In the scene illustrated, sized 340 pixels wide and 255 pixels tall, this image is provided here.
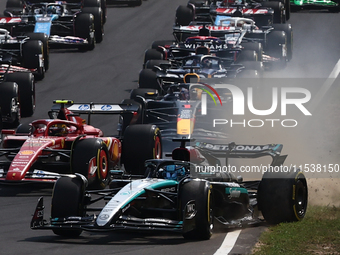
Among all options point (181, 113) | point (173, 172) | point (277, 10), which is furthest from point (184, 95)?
point (277, 10)

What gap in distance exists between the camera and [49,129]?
1673cm

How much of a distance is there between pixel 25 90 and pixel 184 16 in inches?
448

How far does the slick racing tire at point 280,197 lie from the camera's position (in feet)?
39.2

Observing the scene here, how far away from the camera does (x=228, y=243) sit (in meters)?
10.6

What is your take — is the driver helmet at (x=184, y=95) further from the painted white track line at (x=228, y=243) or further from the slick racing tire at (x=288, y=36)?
the slick racing tire at (x=288, y=36)

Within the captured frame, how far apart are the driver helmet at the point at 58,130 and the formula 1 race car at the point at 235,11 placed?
52.5ft

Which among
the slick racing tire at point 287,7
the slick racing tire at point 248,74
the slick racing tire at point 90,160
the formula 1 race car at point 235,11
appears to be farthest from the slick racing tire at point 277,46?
the slick racing tire at point 90,160

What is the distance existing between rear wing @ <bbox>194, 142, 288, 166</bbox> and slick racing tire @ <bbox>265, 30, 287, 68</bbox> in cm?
1572

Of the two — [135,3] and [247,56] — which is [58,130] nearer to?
[247,56]

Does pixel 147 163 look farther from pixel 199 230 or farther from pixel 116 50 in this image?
pixel 116 50

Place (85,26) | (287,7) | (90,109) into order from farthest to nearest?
(287,7), (85,26), (90,109)

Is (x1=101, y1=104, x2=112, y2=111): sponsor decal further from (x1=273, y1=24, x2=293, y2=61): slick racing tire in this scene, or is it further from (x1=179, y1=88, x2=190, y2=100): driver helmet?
(x1=273, y1=24, x2=293, y2=61): slick racing tire

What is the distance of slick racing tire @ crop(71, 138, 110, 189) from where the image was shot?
49.4ft

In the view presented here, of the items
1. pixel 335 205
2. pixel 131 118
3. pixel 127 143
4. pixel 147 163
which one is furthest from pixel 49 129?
pixel 335 205
